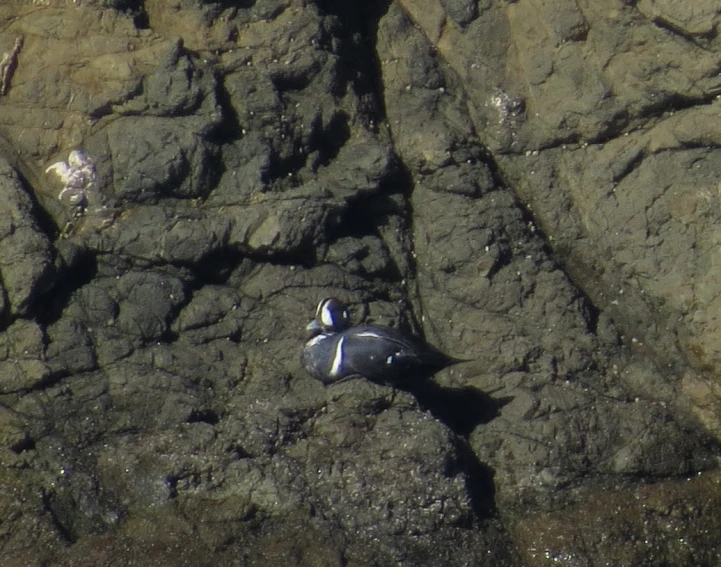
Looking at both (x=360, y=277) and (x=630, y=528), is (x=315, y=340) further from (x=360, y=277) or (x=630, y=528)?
(x=630, y=528)

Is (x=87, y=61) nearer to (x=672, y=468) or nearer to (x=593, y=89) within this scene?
(x=593, y=89)

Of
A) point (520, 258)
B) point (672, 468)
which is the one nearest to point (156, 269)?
point (520, 258)

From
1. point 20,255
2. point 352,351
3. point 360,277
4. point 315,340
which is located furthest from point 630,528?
point 20,255

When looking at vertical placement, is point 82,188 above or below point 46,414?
above

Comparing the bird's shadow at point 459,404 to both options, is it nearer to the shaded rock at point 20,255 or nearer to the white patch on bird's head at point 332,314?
the white patch on bird's head at point 332,314

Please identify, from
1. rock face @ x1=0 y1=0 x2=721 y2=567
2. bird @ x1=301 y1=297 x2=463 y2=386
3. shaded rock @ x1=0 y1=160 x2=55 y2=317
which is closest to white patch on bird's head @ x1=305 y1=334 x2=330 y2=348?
bird @ x1=301 y1=297 x2=463 y2=386

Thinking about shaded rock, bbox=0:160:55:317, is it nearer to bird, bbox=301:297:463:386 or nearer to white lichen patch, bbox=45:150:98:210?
white lichen patch, bbox=45:150:98:210
